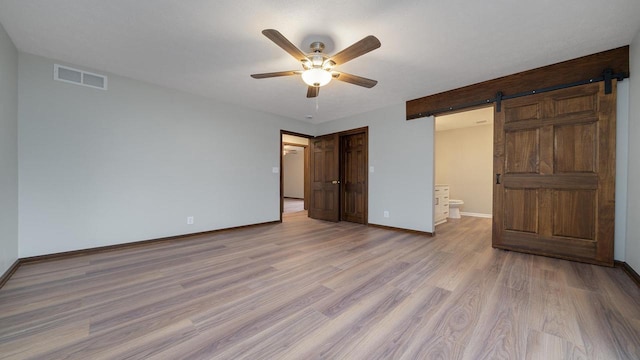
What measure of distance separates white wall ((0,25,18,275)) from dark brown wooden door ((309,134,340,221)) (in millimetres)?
4465

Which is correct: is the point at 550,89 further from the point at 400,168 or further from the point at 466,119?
the point at 466,119

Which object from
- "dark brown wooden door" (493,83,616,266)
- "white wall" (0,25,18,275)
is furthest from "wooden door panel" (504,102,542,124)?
"white wall" (0,25,18,275)

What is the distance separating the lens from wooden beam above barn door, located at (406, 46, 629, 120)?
246 centimetres

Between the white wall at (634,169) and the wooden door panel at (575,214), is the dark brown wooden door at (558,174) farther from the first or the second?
the white wall at (634,169)

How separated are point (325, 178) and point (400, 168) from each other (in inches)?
72.3

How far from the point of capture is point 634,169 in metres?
2.26

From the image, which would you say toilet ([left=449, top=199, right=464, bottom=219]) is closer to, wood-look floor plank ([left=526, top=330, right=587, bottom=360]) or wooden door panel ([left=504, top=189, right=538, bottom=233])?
wooden door panel ([left=504, top=189, right=538, bottom=233])

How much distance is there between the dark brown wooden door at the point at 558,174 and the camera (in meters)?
2.51

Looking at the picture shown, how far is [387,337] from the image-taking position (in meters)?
1.39

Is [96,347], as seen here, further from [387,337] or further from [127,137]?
[127,137]

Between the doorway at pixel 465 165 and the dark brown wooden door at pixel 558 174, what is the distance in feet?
6.99

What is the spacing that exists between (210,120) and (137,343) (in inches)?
133

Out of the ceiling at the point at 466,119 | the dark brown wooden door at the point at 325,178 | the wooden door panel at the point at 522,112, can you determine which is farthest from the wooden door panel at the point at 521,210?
the dark brown wooden door at the point at 325,178

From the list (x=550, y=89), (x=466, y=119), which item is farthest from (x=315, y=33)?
(x=466, y=119)
